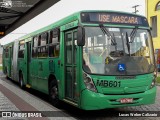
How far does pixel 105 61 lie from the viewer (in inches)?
304

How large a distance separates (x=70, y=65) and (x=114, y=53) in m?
1.33

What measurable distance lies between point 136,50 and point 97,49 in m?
1.06

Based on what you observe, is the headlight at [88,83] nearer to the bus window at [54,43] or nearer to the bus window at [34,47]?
the bus window at [54,43]

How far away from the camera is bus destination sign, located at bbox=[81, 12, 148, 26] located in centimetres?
803

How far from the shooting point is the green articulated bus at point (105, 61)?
7.57 m

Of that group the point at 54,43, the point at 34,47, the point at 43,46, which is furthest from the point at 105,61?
the point at 34,47

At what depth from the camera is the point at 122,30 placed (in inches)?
318

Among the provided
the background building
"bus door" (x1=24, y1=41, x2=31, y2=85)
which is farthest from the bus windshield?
the background building

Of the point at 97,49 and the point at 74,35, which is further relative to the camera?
the point at 74,35

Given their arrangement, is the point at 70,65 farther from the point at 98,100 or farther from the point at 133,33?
the point at 133,33

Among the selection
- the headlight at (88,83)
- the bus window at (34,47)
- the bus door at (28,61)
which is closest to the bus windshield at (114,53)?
the headlight at (88,83)

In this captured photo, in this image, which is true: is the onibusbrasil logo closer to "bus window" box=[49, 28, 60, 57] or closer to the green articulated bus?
"bus window" box=[49, 28, 60, 57]

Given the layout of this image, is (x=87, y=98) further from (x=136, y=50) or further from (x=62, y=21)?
(x=62, y=21)

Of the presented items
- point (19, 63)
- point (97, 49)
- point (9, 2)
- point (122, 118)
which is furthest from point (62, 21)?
point (9, 2)
